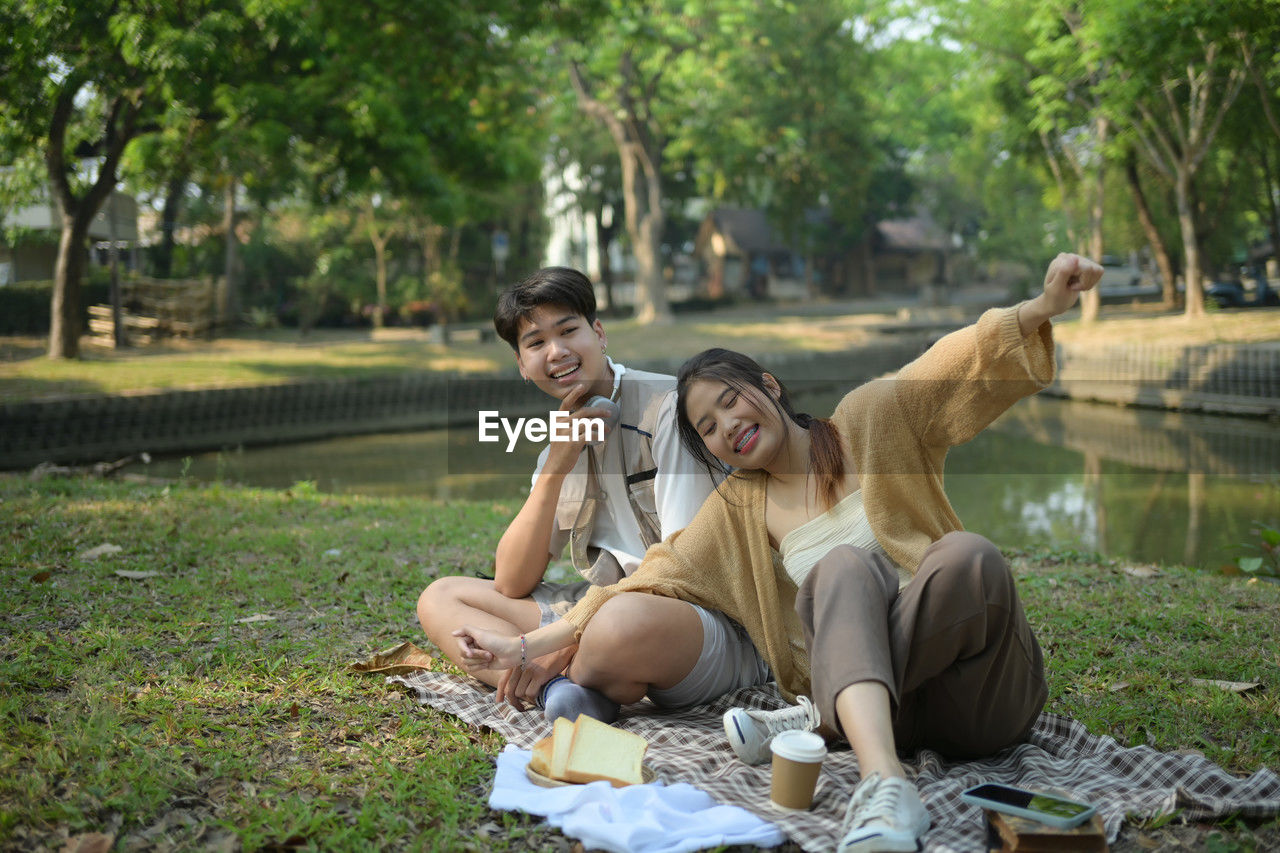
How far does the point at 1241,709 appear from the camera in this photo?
9.08 feet

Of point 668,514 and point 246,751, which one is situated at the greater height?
point 668,514

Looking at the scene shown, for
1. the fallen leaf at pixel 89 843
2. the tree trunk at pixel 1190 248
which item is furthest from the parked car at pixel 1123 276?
the fallen leaf at pixel 89 843

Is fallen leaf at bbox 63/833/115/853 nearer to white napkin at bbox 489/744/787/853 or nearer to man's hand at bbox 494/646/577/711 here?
white napkin at bbox 489/744/787/853

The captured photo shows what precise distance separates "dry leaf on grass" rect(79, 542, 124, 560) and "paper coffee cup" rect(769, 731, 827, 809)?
3.49 m

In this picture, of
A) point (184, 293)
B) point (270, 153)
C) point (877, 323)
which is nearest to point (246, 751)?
point (270, 153)

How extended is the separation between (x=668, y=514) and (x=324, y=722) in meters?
1.04

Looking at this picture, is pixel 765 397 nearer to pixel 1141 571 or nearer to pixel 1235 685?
pixel 1235 685

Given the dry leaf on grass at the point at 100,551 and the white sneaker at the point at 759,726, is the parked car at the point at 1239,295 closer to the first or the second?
the dry leaf on grass at the point at 100,551

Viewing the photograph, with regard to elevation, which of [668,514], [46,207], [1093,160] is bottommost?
[668,514]

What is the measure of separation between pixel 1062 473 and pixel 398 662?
7.25 metres

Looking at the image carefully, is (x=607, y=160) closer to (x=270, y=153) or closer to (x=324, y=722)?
(x=270, y=153)

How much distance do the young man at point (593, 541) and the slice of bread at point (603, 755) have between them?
22cm

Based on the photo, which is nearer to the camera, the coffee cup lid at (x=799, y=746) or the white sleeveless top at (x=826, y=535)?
the coffee cup lid at (x=799, y=746)

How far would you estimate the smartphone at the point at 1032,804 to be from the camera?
1891 millimetres
